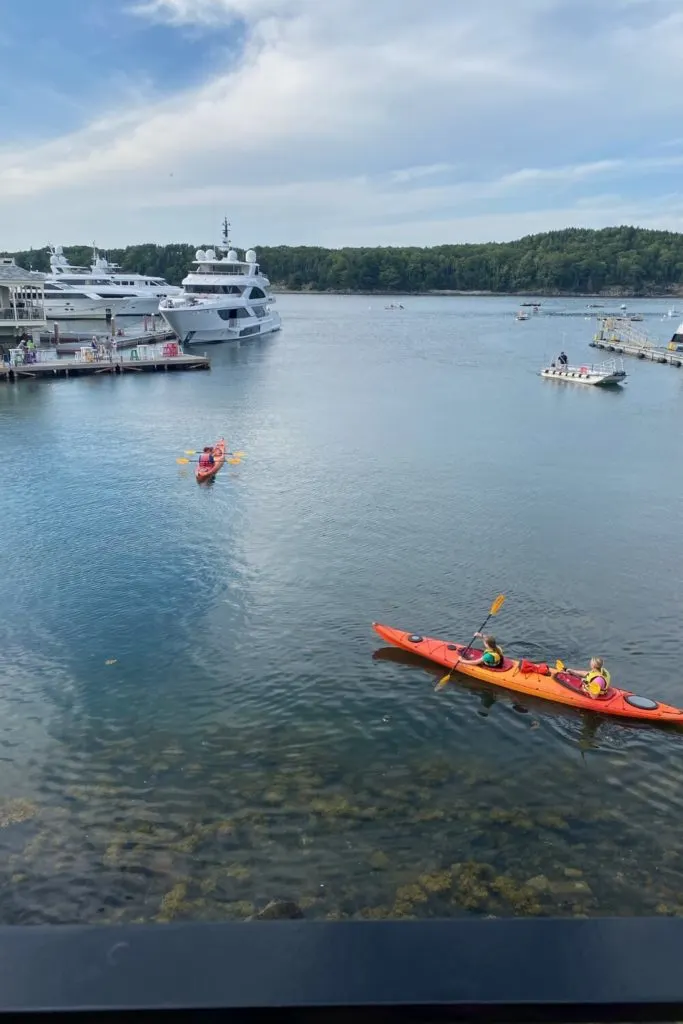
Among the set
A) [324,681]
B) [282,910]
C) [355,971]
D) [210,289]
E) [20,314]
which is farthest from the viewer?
[210,289]

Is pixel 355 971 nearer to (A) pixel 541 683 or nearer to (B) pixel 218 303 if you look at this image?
(A) pixel 541 683

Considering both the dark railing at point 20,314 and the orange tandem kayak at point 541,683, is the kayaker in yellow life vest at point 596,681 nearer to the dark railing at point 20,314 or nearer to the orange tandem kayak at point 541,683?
the orange tandem kayak at point 541,683

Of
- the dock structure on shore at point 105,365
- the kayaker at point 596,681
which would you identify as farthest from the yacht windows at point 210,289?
the kayaker at point 596,681

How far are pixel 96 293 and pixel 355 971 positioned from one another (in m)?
115

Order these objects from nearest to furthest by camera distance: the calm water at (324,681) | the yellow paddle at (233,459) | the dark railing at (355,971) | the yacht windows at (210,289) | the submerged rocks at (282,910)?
the dark railing at (355,971) → the submerged rocks at (282,910) → the calm water at (324,681) → the yellow paddle at (233,459) → the yacht windows at (210,289)

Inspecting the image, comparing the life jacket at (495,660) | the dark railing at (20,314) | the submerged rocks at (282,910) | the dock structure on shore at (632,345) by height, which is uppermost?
the dark railing at (20,314)

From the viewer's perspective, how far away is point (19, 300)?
71625 mm

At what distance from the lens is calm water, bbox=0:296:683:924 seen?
1274 centimetres

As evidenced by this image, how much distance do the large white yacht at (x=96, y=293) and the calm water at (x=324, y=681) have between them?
6920 cm

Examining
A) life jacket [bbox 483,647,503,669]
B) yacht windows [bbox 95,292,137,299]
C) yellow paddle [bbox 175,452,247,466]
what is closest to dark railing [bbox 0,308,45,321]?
yacht windows [bbox 95,292,137,299]

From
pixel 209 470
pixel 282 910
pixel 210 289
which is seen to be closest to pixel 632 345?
pixel 210 289

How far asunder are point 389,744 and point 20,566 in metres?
14.7

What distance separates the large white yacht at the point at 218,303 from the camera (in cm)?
8375

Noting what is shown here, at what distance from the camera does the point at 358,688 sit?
18156 millimetres
